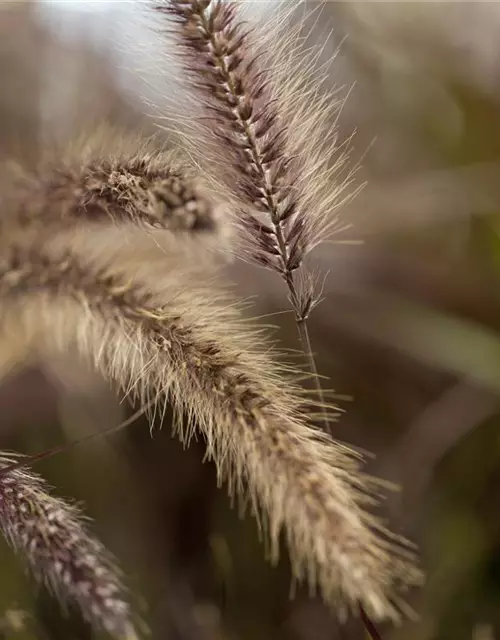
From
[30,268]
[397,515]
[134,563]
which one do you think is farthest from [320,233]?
[134,563]

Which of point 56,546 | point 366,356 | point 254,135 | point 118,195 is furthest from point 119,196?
point 366,356

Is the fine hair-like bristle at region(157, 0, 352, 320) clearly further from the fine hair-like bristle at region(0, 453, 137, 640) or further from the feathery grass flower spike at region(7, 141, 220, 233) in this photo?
the fine hair-like bristle at region(0, 453, 137, 640)

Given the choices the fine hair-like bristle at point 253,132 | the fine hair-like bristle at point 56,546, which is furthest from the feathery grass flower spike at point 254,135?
the fine hair-like bristle at point 56,546

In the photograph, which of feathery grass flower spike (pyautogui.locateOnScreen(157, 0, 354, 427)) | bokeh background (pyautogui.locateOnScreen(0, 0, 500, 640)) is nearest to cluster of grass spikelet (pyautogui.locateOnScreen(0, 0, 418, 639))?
feathery grass flower spike (pyautogui.locateOnScreen(157, 0, 354, 427))

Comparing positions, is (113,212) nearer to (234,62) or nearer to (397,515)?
(234,62)

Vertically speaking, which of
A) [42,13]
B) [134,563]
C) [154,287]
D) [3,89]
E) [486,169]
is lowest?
[134,563]

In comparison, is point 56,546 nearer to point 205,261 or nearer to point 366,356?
point 205,261

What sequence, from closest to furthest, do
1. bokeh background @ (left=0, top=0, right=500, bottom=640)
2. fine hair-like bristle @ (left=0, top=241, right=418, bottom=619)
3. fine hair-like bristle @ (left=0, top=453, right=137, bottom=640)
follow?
1. fine hair-like bristle @ (left=0, top=241, right=418, bottom=619)
2. fine hair-like bristle @ (left=0, top=453, right=137, bottom=640)
3. bokeh background @ (left=0, top=0, right=500, bottom=640)
